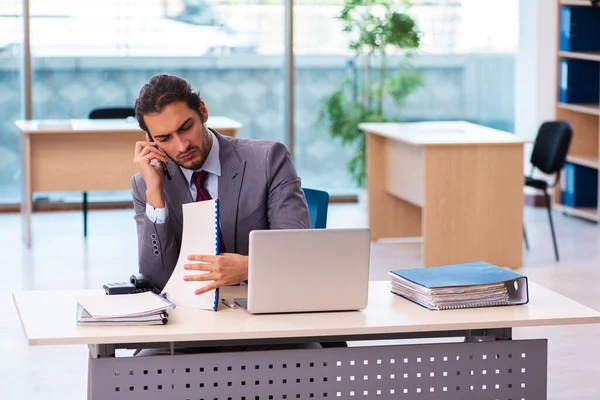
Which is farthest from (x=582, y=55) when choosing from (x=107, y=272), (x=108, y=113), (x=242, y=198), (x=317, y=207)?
(x=242, y=198)

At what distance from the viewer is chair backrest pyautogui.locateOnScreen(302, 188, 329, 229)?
3.37 meters

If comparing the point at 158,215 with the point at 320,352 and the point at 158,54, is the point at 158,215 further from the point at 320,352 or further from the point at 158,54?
the point at 158,54

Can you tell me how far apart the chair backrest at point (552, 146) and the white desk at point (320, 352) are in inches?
143

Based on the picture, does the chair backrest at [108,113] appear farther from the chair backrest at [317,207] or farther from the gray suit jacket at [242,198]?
the gray suit jacket at [242,198]

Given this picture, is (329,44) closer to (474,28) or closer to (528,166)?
(474,28)

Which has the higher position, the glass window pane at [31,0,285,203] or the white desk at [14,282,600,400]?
the glass window pane at [31,0,285,203]

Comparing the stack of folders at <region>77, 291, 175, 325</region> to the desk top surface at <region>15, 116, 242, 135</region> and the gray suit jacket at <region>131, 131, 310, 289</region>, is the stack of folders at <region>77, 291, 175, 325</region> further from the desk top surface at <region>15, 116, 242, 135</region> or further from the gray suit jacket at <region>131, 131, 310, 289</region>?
the desk top surface at <region>15, 116, 242, 135</region>

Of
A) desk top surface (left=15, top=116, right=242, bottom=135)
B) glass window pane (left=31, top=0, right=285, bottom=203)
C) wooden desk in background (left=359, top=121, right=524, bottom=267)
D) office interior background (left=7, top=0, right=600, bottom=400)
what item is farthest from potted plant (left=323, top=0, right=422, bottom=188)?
wooden desk in background (left=359, top=121, right=524, bottom=267)

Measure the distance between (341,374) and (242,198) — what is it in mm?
686

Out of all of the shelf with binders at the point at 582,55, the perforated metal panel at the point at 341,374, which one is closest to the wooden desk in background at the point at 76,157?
the shelf with binders at the point at 582,55

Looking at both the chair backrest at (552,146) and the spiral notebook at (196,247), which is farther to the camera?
the chair backrest at (552,146)

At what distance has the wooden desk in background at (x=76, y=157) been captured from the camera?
662 cm

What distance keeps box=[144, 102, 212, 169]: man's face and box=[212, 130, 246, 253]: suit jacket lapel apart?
0.11 m

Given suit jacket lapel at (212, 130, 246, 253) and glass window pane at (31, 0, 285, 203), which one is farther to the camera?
glass window pane at (31, 0, 285, 203)
